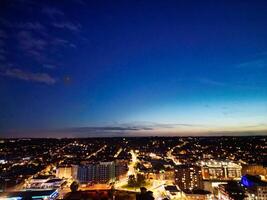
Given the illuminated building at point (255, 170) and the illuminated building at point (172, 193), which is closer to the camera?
the illuminated building at point (172, 193)

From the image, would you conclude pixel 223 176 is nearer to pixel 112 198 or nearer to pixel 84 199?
pixel 112 198

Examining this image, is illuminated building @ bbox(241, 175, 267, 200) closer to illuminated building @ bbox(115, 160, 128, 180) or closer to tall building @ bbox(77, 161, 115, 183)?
illuminated building @ bbox(115, 160, 128, 180)

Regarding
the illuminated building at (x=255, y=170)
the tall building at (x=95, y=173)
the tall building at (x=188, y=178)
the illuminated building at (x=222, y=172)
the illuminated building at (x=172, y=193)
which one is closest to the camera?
the illuminated building at (x=172, y=193)

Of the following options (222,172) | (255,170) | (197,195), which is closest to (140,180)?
(197,195)

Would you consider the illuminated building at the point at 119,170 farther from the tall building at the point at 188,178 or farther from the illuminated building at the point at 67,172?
the tall building at the point at 188,178

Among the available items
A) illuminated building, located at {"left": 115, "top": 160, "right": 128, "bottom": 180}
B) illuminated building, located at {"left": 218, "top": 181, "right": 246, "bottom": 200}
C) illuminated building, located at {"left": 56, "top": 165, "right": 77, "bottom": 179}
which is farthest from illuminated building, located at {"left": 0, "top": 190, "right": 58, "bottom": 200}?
illuminated building, located at {"left": 218, "top": 181, "right": 246, "bottom": 200}

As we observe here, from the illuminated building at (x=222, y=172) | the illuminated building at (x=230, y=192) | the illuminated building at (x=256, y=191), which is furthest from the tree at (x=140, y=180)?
the illuminated building at (x=256, y=191)
